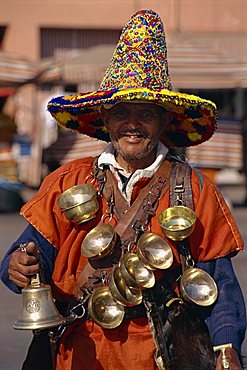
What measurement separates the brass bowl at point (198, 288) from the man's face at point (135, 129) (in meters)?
0.44

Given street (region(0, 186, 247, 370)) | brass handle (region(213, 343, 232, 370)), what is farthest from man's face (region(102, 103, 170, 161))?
street (region(0, 186, 247, 370))

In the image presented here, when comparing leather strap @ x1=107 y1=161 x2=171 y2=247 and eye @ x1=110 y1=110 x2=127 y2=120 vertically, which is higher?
eye @ x1=110 y1=110 x2=127 y2=120

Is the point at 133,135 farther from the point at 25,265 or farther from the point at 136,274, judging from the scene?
the point at 25,265

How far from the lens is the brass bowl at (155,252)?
129 inches

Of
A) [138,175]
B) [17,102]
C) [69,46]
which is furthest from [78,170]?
[69,46]

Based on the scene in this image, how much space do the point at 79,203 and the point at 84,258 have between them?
215 millimetres

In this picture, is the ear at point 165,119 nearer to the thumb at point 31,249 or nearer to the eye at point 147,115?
the eye at point 147,115

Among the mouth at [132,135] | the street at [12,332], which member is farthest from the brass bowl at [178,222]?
the street at [12,332]

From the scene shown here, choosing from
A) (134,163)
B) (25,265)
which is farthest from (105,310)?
(134,163)

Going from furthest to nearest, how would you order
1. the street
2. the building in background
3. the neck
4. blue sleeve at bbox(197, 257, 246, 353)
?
the building in background
the street
the neck
blue sleeve at bbox(197, 257, 246, 353)

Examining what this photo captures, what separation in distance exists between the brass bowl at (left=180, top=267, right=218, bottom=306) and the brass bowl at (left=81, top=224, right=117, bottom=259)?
26 centimetres

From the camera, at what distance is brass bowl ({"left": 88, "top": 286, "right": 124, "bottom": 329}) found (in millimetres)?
3305

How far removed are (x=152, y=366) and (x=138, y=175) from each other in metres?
0.64

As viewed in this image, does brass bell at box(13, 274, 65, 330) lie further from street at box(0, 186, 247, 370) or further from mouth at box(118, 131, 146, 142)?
street at box(0, 186, 247, 370)
